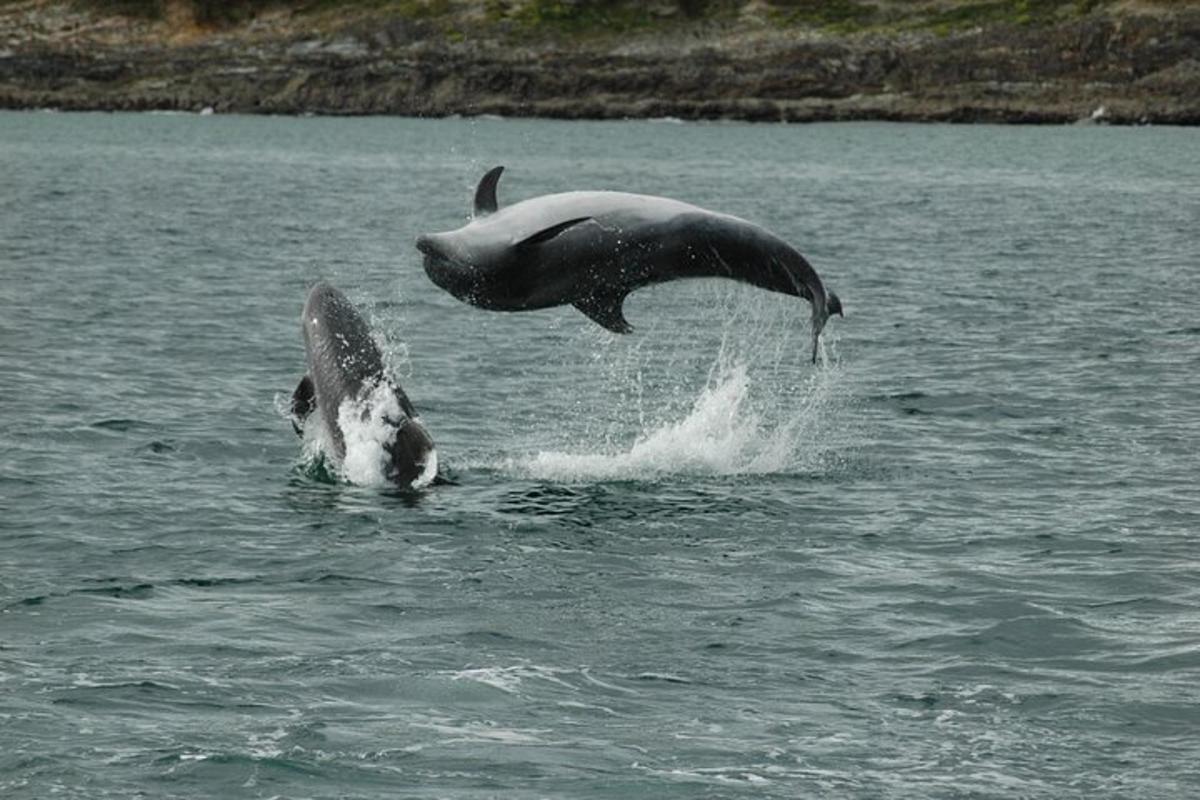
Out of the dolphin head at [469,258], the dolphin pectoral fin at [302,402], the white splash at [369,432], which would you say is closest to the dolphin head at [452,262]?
the dolphin head at [469,258]

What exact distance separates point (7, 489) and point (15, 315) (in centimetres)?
1600

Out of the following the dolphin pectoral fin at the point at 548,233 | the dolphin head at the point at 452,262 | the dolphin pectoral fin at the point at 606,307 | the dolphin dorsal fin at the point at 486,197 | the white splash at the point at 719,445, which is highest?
the dolphin dorsal fin at the point at 486,197

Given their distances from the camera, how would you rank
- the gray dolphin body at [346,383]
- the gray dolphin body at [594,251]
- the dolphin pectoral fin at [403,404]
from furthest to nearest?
the gray dolphin body at [346,383], the dolphin pectoral fin at [403,404], the gray dolphin body at [594,251]

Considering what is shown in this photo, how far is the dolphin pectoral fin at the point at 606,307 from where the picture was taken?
837 inches

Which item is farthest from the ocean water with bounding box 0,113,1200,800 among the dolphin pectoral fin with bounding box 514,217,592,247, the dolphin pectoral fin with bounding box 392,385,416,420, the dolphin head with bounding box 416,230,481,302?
the dolphin head with bounding box 416,230,481,302

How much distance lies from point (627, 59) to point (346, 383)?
152420 mm

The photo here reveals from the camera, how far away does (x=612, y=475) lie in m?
24.9

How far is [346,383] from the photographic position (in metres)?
23.4

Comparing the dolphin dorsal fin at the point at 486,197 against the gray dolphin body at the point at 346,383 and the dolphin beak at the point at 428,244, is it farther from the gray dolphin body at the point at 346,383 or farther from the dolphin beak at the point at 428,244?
the gray dolphin body at the point at 346,383

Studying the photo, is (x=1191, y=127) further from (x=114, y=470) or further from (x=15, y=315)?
(x=114, y=470)

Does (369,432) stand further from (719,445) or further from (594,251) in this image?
(719,445)

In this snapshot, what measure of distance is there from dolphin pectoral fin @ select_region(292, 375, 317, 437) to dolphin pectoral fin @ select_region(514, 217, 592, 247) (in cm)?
505

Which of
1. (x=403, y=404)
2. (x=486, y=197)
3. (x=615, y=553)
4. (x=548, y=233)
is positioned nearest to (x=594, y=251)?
(x=548, y=233)

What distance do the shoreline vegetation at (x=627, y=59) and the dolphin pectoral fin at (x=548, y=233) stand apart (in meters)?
136
